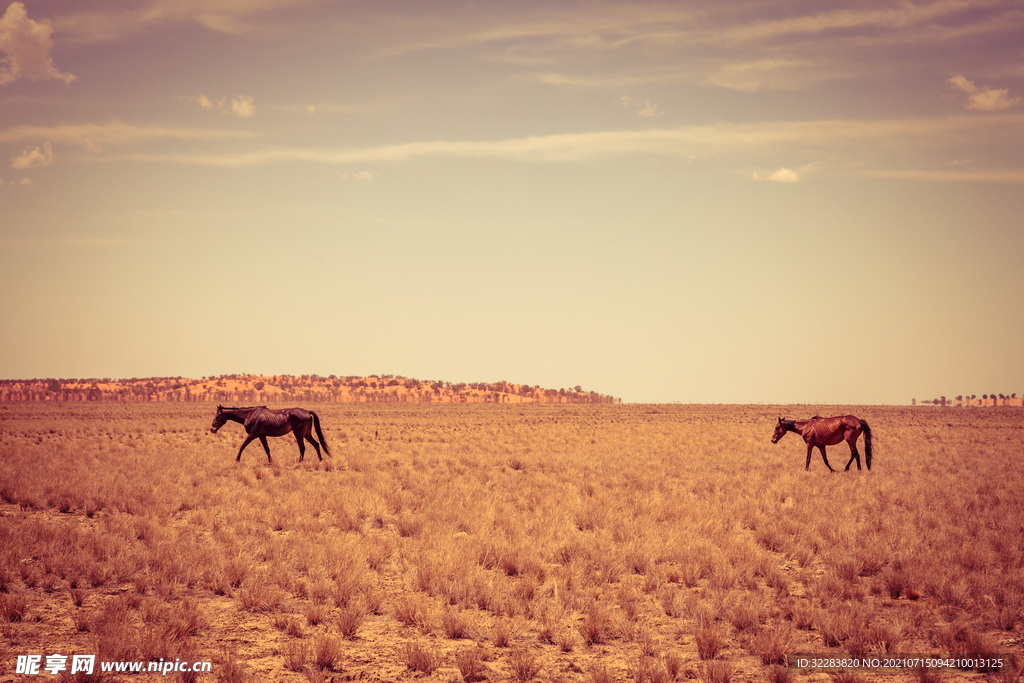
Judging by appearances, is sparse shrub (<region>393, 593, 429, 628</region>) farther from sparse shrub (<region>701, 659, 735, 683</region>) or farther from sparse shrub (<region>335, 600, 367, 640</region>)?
sparse shrub (<region>701, 659, 735, 683</region>)

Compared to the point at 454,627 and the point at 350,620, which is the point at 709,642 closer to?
the point at 454,627

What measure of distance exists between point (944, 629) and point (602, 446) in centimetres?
A: 2286

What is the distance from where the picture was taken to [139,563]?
9.83 m

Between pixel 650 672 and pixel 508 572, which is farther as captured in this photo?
pixel 508 572

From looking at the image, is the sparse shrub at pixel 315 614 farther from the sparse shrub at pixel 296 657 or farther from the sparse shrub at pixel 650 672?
the sparse shrub at pixel 650 672

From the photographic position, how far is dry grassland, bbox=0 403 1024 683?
6.86 m

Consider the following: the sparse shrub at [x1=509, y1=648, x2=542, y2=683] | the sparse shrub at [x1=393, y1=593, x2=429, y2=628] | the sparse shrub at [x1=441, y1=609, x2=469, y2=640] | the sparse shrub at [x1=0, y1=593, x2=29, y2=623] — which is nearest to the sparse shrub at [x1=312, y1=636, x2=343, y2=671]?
the sparse shrub at [x1=393, y1=593, x2=429, y2=628]

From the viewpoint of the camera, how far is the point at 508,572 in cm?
984

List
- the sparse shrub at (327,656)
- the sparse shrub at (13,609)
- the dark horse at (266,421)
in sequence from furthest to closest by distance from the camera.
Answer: the dark horse at (266,421), the sparse shrub at (13,609), the sparse shrub at (327,656)

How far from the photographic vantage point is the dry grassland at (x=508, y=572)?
6.86 metres

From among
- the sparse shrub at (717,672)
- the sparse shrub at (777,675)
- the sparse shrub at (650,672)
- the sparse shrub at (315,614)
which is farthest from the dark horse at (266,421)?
the sparse shrub at (777,675)

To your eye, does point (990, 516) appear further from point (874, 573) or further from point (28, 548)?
point (28, 548)

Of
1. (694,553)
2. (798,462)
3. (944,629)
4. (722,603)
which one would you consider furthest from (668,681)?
(798,462)

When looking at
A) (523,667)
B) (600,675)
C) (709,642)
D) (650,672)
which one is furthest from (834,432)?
(523,667)
